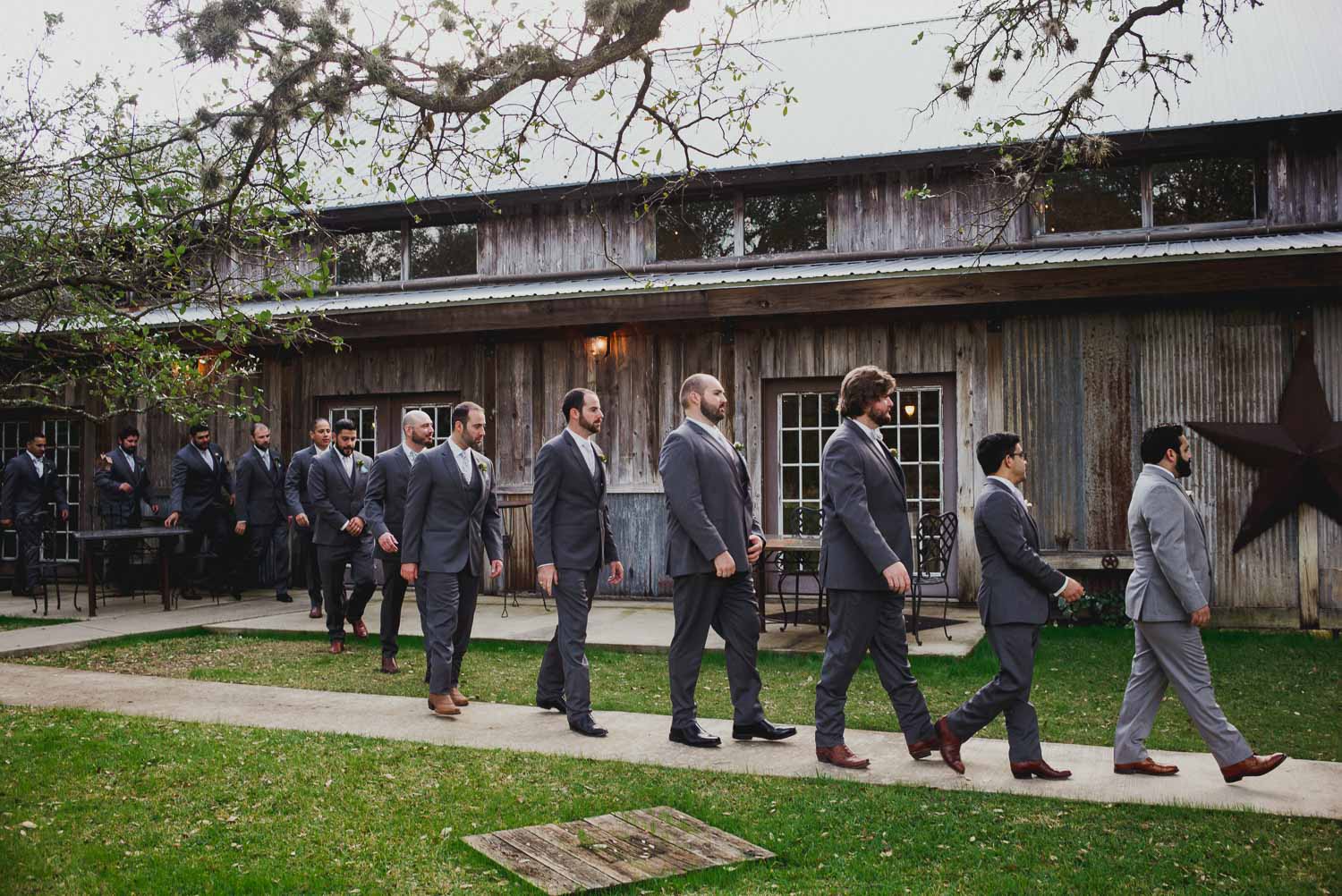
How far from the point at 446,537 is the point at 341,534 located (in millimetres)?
2918

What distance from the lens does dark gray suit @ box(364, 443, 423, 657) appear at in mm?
8156

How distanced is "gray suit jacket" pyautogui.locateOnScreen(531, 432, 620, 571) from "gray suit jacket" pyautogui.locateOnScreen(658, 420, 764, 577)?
26.5 inches

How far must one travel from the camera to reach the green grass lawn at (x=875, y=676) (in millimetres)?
6266

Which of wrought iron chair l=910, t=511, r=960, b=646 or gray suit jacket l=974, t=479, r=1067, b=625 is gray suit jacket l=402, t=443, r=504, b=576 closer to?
gray suit jacket l=974, t=479, r=1067, b=625

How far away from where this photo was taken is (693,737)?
5758 millimetres

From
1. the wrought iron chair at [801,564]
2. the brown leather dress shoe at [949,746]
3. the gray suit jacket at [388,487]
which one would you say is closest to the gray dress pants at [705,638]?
the brown leather dress shoe at [949,746]

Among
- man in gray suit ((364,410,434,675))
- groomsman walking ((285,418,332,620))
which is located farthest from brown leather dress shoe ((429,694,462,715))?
groomsman walking ((285,418,332,620))

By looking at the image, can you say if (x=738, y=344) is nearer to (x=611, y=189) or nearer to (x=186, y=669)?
(x=611, y=189)

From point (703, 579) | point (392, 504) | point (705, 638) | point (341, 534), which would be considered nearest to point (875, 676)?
point (705, 638)

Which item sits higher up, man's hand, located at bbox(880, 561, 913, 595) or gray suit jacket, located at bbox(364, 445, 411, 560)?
gray suit jacket, located at bbox(364, 445, 411, 560)

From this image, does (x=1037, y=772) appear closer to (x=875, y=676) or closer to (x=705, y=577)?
(x=705, y=577)

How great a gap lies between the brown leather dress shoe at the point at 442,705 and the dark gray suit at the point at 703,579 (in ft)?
4.84

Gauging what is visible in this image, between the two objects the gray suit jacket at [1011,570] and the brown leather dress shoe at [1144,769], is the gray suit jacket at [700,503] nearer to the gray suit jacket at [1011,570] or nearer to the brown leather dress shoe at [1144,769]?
the gray suit jacket at [1011,570]

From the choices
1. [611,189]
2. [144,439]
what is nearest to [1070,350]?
[611,189]
